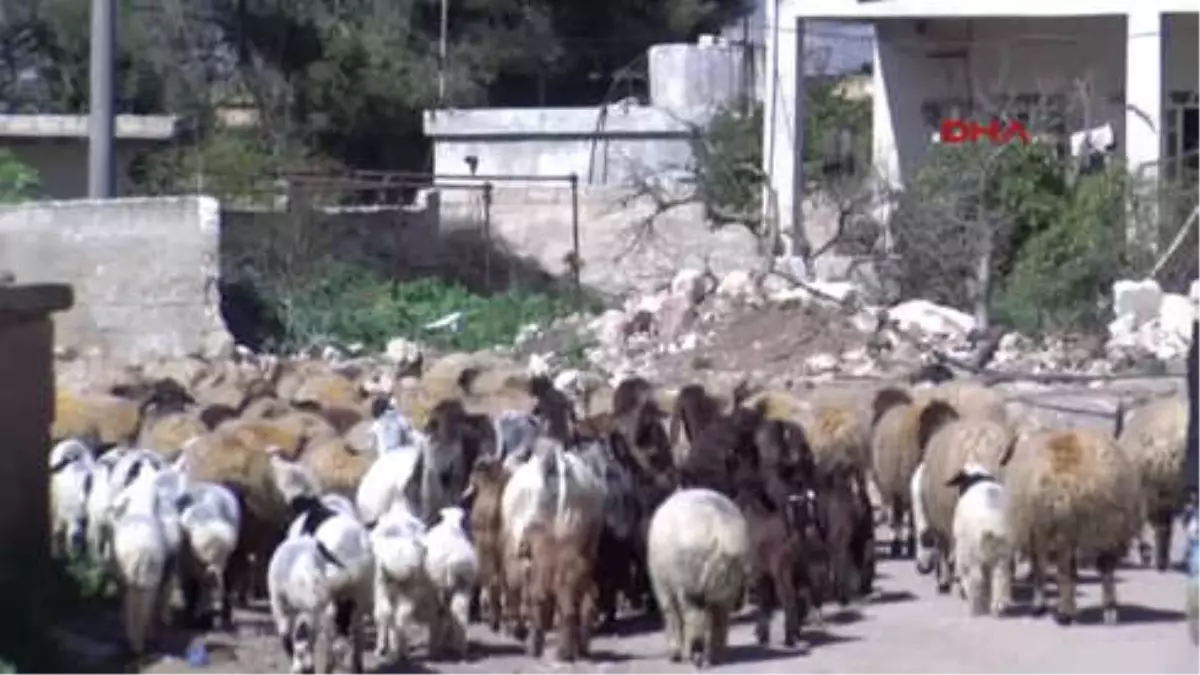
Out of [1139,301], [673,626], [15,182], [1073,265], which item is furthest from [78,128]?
[673,626]

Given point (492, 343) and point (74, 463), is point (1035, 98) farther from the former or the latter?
point (74, 463)

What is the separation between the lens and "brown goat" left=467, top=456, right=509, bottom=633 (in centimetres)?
1642

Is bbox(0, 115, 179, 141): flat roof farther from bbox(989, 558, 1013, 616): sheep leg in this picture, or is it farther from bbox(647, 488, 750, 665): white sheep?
bbox(647, 488, 750, 665): white sheep

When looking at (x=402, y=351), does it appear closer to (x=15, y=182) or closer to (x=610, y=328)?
(x=610, y=328)

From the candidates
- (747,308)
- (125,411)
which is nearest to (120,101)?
(747,308)

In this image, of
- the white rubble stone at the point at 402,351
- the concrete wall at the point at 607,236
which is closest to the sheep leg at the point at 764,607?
the white rubble stone at the point at 402,351

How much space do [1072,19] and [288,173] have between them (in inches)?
397

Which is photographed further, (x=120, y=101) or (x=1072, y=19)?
(x=120, y=101)

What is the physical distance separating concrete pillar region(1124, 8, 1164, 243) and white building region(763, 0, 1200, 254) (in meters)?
0.01

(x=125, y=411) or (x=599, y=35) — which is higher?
(x=599, y=35)

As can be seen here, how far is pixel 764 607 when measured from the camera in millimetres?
16500

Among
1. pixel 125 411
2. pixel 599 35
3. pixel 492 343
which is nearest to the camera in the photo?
pixel 125 411

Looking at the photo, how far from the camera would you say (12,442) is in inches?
615

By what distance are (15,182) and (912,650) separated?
2176 cm
